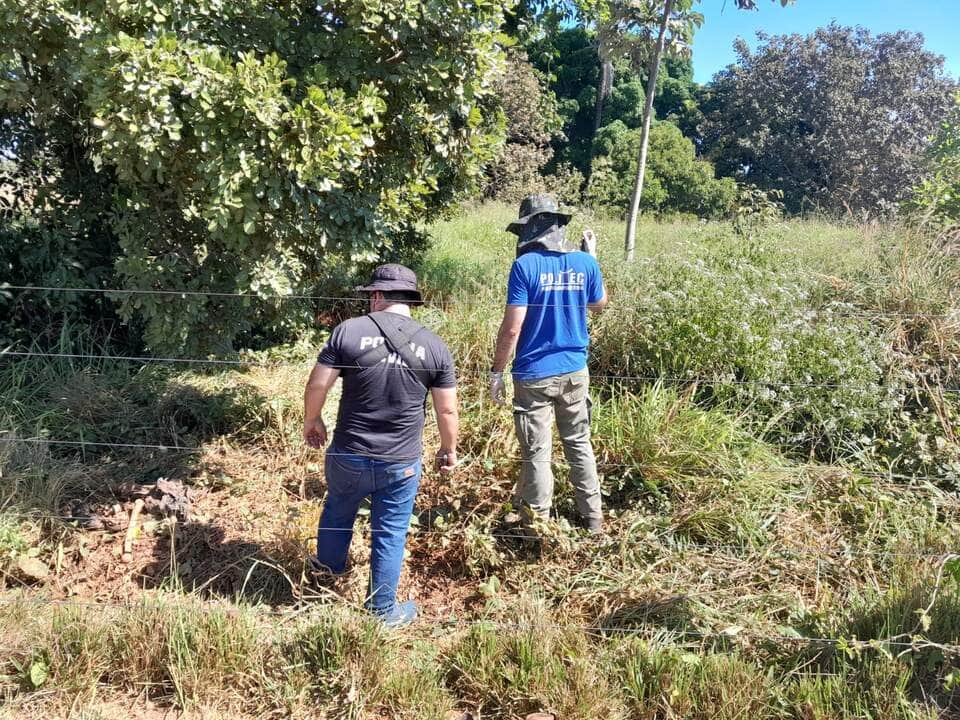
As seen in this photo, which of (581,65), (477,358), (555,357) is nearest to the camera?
(555,357)

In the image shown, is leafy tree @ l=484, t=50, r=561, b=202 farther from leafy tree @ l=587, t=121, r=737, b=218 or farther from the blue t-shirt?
the blue t-shirt

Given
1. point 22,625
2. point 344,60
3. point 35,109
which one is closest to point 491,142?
point 344,60

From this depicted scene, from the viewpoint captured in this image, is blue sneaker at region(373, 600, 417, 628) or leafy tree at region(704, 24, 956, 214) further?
leafy tree at region(704, 24, 956, 214)

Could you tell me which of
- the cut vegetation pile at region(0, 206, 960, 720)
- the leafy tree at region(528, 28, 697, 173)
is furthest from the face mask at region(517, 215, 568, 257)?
the leafy tree at region(528, 28, 697, 173)

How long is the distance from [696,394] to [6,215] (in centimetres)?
571

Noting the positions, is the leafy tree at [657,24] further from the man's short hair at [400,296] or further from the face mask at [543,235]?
the man's short hair at [400,296]

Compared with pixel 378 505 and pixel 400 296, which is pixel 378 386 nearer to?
pixel 400 296

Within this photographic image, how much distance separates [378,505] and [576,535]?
48.8 inches

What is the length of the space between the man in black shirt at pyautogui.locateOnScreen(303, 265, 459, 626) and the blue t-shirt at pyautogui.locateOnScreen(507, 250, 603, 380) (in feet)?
2.08

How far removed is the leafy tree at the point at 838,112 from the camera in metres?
20.3

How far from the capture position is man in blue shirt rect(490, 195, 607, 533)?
11.8 ft

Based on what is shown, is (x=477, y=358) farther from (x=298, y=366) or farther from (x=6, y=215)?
(x=6, y=215)

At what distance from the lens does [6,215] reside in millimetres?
5574

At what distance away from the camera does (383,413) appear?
10.1 ft
